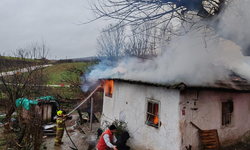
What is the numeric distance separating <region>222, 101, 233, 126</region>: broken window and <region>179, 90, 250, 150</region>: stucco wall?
18 cm

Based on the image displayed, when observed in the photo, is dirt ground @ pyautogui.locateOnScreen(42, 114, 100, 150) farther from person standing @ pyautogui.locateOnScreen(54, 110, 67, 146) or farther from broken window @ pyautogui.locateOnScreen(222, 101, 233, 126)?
broken window @ pyautogui.locateOnScreen(222, 101, 233, 126)

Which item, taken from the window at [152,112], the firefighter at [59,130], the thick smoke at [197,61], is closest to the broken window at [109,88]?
the thick smoke at [197,61]

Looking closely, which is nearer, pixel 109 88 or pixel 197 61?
pixel 197 61

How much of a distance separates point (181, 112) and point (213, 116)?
6.03ft

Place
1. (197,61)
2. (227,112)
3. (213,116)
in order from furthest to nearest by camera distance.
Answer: (227,112)
(197,61)
(213,116)

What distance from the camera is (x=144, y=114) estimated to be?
717cm

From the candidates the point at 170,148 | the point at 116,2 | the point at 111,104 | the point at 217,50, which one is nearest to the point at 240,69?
the point at 217,50

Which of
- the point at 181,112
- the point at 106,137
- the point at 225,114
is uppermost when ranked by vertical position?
the point at 181,112

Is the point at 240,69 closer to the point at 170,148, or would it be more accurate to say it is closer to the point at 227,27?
the point at 227,27

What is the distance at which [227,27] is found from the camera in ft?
18.3

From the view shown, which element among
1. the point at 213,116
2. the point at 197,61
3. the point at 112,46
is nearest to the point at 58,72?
the point at 112,46

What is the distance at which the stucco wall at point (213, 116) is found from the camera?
5695 mm

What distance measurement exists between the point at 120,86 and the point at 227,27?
575 centimetres

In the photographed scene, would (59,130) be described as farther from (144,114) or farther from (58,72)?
(58,72)
